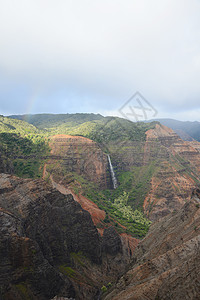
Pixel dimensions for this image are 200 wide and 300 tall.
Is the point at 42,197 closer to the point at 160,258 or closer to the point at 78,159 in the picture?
the point at 160,258

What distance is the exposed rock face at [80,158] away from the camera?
76.2m

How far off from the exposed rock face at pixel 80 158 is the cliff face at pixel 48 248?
4015 centimetres

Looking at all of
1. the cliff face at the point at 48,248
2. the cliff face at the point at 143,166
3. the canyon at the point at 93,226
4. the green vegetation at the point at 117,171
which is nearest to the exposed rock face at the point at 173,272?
the canyon at the point at 93,226

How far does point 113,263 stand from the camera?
35406 millimetres

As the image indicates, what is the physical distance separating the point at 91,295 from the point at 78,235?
371 inches

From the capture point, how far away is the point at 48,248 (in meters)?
22.4

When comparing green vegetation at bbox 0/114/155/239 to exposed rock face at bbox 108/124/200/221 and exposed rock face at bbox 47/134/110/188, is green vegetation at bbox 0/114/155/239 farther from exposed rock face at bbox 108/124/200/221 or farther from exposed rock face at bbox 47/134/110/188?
exposed rock face at bbox 47/134/110/188

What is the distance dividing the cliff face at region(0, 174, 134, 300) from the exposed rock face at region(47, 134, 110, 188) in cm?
4015

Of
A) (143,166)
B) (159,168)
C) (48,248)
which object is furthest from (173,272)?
(143,166)

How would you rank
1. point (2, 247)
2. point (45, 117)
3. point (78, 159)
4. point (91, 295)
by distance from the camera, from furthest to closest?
1. point (45, 117)
2. point (78, 159)
3. point (91, 295)
4. point (2, 247)

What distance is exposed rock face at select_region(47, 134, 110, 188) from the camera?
7619 cm

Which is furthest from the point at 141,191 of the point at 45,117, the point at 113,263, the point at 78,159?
the point at 45,117

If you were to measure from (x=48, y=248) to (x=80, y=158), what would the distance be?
59.3 meters

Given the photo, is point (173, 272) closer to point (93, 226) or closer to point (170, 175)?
point (93, 226)
